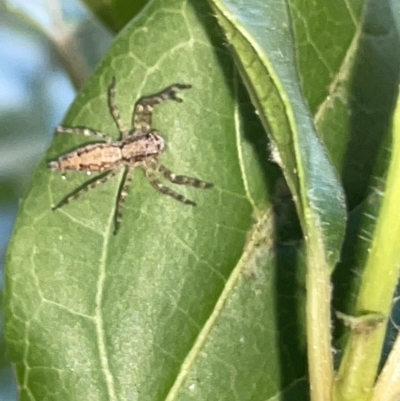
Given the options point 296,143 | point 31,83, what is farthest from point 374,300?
point 31,83

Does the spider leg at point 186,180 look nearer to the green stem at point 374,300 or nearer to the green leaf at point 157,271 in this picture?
the green leaf at point 157,271

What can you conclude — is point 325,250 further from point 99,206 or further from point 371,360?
point 99,206

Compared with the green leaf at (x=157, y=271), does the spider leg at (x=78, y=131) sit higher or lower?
higher

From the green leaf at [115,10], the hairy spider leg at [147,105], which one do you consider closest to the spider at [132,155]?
the hairy spider leg at [147,105]

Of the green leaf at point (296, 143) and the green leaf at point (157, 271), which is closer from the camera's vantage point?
the green leaf at point (296, 143)

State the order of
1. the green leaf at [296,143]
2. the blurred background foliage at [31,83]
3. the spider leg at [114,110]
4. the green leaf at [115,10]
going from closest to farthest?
1. the green leaf at [296,143]
2. the spider leg at [114,110]
3. the green leaf at [115,10]
4. the blurred background foliage at [31,83]

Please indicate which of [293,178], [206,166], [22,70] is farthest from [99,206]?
[22,70]
